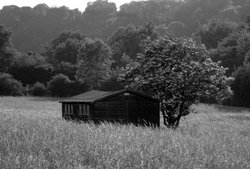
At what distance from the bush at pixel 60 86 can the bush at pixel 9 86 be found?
582 cm

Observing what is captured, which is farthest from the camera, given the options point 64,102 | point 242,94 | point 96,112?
point 242,94

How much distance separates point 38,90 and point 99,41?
1417 centimetres

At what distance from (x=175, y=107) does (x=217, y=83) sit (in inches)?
127

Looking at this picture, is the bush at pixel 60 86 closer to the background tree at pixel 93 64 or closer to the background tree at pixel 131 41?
the background tree at pixel 93 64

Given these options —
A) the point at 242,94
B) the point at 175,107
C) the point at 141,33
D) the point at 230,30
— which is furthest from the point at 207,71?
the point at 230,30

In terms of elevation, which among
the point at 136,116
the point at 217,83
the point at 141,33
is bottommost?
the point at 136,116

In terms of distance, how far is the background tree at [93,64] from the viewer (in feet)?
250

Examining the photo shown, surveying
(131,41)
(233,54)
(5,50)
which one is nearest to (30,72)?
(5,50)

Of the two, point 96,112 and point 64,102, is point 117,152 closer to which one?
point 96,112

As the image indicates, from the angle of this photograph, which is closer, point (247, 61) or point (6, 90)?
point (247, 61)

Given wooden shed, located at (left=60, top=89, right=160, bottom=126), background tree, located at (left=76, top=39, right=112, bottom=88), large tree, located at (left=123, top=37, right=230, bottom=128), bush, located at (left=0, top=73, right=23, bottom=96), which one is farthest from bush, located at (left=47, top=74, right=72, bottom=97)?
large tree, located at (left=123, top=37, right=230, bottom=128)

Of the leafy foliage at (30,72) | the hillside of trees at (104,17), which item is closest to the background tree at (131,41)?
the leafy foliage at (30,72)

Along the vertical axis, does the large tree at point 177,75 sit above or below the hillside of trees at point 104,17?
below

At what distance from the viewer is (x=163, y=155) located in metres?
10.8
